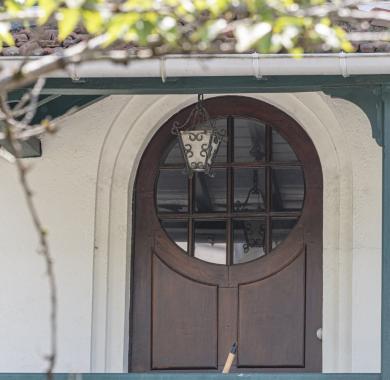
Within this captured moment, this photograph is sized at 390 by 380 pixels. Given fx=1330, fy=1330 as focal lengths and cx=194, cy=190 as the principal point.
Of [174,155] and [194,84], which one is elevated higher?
[194,84]

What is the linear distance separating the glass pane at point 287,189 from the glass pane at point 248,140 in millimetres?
153

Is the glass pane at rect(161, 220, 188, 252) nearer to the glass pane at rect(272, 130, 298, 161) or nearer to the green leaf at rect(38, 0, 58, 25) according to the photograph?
the glass pane at rect(272, 130, 298, 161)

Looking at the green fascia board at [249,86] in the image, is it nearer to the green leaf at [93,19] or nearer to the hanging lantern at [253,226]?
the hanging lantern at [253,226]

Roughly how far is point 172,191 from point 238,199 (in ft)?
1.39

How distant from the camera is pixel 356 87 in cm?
→ 683

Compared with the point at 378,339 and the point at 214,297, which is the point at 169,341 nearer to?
the point at 214,297

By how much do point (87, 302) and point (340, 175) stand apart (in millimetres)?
1687

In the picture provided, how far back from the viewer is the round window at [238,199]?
8.05m

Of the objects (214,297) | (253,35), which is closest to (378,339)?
(214,297)

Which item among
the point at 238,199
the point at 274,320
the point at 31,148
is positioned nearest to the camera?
the point at 31,148

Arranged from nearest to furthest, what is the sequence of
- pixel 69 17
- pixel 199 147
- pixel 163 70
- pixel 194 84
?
pixel 69 17 < pixel 163 70 < pixel 194 84 < pixel 199 147

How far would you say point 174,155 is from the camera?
27.0 feet

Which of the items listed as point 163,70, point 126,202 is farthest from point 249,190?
point 163,70

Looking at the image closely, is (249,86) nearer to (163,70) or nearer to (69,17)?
(163,70)
